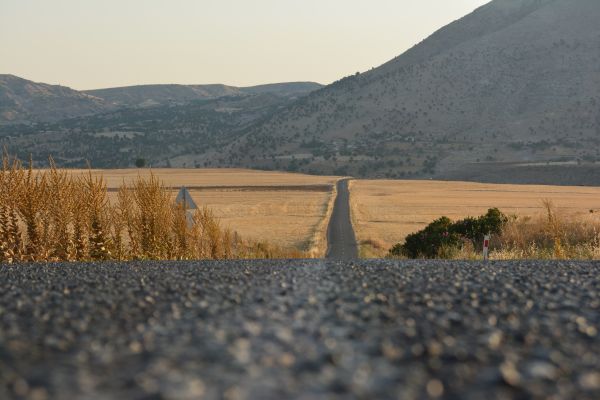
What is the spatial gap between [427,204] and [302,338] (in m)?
74.0

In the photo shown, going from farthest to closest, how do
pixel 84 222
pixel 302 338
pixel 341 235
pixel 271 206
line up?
pixel 271 206 < pixel 341 235 < pixel 84 222 < pixel 302 338

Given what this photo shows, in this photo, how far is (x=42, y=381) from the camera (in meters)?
5.62

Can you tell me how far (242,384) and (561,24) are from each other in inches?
7827

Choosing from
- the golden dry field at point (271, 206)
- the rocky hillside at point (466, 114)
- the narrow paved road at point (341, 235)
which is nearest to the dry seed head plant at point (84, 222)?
the golden dry field at point (271, 206)

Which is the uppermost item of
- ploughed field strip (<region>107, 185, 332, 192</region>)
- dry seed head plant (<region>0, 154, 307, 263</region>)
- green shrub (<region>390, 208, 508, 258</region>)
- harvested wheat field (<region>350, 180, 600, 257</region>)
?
dry seed head plant (<region>0, 154, 307, 263</region>)

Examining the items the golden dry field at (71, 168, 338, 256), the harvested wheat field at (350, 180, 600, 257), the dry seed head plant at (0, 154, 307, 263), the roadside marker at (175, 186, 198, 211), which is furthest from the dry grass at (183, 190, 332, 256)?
the dry seed head plant at (0, 154, 307, 263)

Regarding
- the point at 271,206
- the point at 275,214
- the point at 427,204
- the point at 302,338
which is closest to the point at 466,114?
the point at 427,204

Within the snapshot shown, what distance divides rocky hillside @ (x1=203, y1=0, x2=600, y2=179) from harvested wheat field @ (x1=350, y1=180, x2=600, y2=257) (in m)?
31.9

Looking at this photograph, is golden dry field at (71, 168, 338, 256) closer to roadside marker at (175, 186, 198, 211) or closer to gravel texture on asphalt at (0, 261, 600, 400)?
roadside marker at (175, 186, 198, 211)

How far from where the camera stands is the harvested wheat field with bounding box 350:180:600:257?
1941 inches

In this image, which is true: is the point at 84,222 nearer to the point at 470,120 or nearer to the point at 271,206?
the point at 271,206

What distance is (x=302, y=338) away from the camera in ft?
23.2

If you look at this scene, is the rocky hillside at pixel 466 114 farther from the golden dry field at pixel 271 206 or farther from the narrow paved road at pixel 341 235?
the narrow paved road at pixel 341 235

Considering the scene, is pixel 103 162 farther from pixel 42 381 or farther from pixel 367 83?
pixel 42 381
